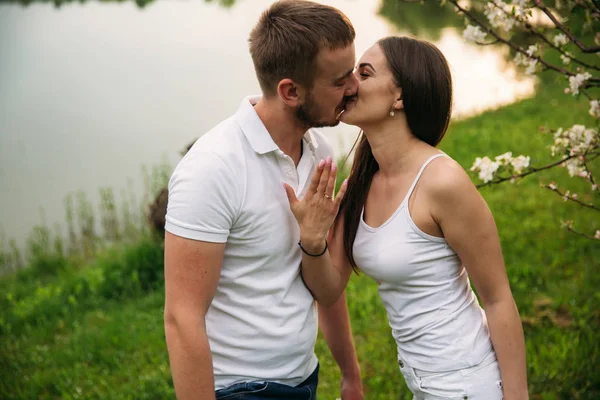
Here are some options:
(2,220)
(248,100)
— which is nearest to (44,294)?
(2,220)

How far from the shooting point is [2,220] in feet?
25.7

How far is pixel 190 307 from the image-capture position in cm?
217

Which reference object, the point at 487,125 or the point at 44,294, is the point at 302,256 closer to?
the point at 44,294

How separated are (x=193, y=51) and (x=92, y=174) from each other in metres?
4.47

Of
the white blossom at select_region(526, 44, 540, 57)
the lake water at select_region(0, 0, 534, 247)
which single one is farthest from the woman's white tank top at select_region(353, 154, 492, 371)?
the lake water at select_region(0, 0, 534, 247)

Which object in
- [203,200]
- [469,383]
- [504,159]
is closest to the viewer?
[203,200]

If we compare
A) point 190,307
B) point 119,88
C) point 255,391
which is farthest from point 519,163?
point 119,88

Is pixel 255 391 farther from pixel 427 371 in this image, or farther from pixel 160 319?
pixel 160 319

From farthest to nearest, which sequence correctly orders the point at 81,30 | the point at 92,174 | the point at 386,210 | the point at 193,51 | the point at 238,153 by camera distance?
the point at 81,30 → the point at 193,51 → the point at 92,174 → the point at 386,210 → the point at 238,153

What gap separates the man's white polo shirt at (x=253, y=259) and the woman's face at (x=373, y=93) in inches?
12.0

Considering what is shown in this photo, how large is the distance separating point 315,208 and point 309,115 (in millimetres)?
373

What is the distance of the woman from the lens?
2.26 m

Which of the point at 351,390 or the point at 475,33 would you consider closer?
the point at 351,390

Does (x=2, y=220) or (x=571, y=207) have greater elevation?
(x=571, y=207)
